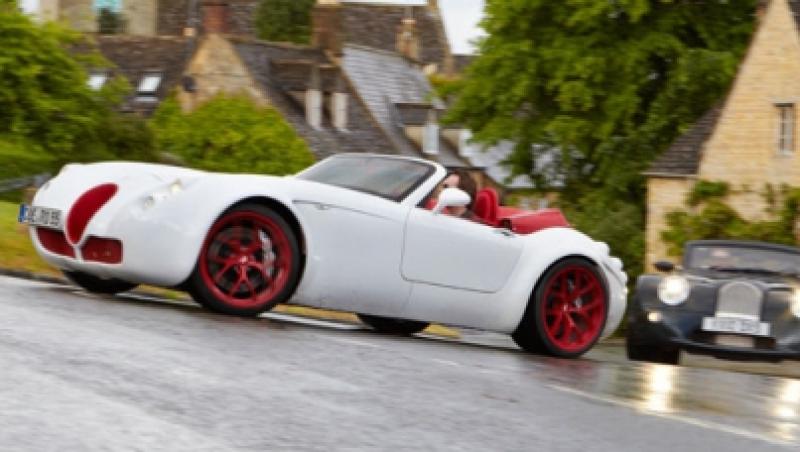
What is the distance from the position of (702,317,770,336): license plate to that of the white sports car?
113 inches

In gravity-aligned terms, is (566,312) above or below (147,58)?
below

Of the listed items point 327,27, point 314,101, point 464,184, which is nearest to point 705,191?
point 314,101

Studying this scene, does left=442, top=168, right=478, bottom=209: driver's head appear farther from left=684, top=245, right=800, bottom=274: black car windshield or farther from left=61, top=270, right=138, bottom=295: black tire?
left=684, top=245, right=800, bottom=274: black car windshield

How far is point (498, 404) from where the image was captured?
8.50m

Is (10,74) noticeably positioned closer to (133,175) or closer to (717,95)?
(717,95)

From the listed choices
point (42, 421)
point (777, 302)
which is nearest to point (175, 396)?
point (42, 421)

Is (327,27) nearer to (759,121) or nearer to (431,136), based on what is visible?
(431,136)

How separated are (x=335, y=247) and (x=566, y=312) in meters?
2.31

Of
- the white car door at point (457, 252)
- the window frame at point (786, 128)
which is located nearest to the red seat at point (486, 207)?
the white car door at point (457, 252)

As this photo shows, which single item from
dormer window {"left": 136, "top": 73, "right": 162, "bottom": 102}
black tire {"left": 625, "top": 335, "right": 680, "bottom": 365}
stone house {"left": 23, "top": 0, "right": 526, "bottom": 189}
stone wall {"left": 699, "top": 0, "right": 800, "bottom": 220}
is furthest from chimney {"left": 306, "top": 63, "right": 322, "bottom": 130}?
black tire {"left": 625, "top": 335, "right": 680, "bottom": 365}

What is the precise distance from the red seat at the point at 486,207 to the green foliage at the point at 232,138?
47.9 metres

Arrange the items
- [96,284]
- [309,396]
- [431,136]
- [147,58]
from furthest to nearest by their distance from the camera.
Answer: [431,136] < [147,58] < [96,284] < [309,396]

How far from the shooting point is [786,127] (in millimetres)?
43344

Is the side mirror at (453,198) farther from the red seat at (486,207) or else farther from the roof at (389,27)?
the roof at (389,27)
